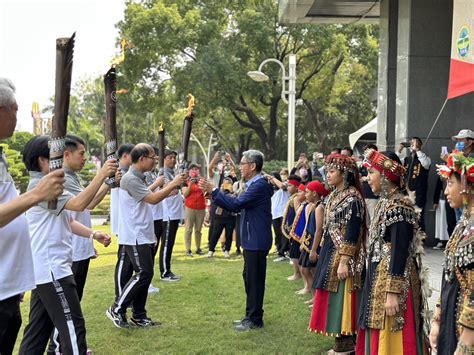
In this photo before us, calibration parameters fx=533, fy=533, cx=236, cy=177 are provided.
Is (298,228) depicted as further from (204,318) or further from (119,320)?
(119,320)

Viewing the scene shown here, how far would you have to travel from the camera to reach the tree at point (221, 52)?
A: 84.9ft

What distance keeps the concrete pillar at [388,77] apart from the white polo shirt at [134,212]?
21.4 feet

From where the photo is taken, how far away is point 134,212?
6.73m

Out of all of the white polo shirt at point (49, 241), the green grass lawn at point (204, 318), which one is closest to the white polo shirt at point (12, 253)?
the white polo shirt at point (49, 241)

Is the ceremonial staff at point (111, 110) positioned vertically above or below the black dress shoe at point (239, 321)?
above

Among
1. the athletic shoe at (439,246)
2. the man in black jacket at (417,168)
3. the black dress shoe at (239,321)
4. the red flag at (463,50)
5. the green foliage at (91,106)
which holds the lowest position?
the black dress shoe at (239,321)

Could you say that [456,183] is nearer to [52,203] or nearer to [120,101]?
[52,203]

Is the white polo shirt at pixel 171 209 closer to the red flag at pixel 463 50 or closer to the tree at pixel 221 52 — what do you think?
the red flag at pixel 463 50

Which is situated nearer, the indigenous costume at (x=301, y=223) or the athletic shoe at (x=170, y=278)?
the indigenous costume at (x=301, y=223)

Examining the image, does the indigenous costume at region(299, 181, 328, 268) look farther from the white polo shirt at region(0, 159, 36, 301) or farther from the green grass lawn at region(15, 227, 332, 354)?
the white polo shirt at region(0, 159, 36, 301)

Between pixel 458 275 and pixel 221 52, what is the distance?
23282mm

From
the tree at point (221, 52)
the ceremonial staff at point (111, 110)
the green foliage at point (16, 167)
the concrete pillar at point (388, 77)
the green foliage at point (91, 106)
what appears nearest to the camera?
the ceremonial staff at point (111, 110)

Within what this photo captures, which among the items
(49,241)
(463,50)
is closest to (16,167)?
(49,241)

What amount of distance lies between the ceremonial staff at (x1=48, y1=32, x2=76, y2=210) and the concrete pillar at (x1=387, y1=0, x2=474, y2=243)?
339 inches
